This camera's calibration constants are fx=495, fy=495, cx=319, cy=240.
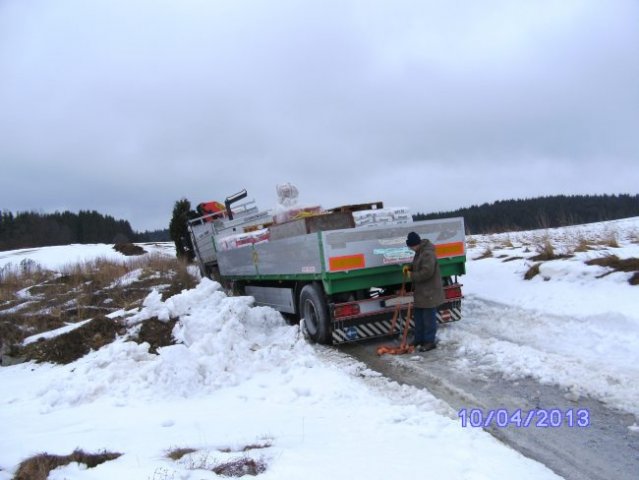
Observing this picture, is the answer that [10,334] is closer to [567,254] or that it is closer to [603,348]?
[603,348]

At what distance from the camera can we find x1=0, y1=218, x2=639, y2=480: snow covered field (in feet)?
11.9

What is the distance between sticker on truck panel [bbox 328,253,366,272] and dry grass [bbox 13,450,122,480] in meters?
3.65

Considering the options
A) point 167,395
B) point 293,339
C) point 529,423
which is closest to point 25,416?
point 167,395

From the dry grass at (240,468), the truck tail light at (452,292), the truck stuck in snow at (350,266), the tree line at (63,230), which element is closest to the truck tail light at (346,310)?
the truck stuck in snow at (350,266)

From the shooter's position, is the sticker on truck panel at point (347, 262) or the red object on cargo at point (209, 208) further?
the red object on cargo at point (209, 208)

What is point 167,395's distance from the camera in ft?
19.0

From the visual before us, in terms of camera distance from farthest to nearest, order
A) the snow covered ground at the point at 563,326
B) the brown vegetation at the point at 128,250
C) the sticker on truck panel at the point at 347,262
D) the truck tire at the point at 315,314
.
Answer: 1. the brown vegetation at the point at 128,250
2. the truck tire at the point at 315,314
3. the sticker on truck panel at the point at 347,262
4. the snow covered ground at the point at 563,326

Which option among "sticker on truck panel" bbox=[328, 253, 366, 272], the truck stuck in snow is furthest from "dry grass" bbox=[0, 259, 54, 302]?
"sticker on truck panel" bbox=[328, 253, 366, 272]

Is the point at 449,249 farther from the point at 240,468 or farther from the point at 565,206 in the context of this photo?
the point at 565,206

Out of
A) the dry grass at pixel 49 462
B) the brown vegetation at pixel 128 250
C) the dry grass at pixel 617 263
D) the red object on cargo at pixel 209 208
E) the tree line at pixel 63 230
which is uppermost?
the tree line at pixel 63 230

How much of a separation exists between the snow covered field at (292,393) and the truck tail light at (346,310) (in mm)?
564

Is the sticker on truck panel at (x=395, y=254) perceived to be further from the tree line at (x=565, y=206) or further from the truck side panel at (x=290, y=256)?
the tree line at (x=565, y=206)

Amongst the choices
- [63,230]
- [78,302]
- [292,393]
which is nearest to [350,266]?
[292,393]
